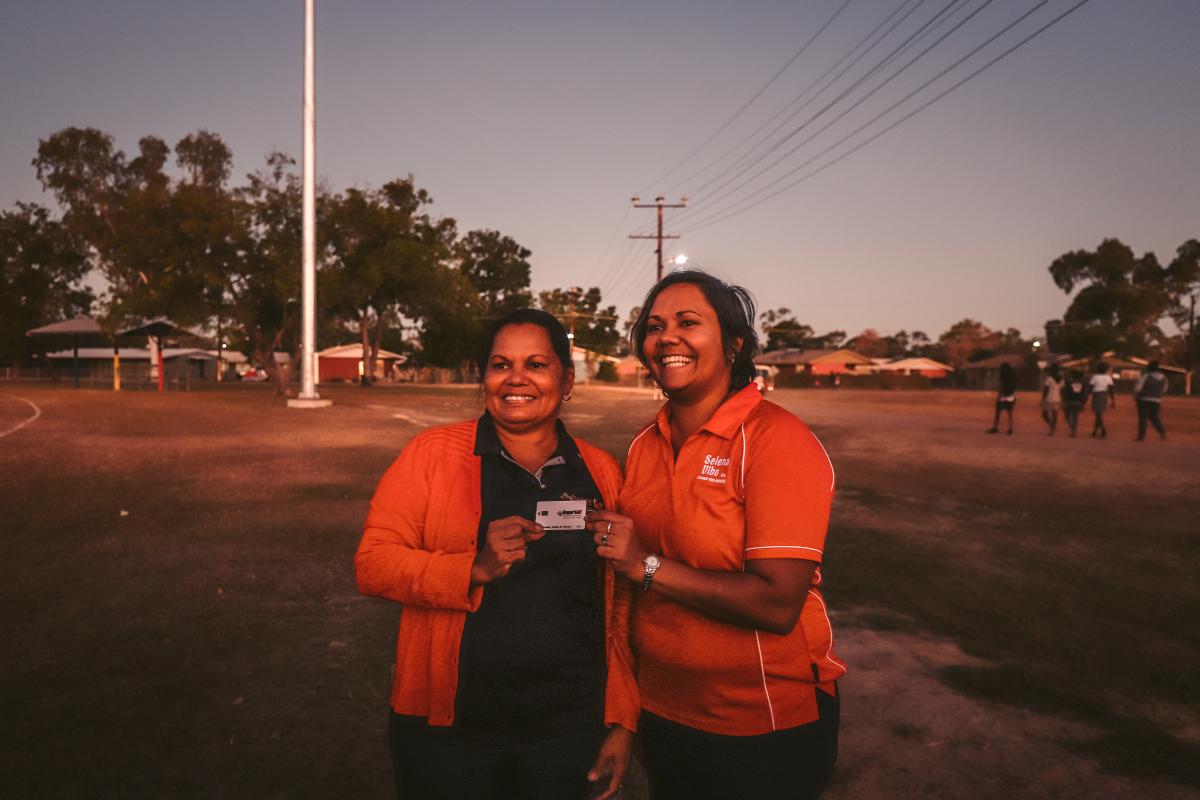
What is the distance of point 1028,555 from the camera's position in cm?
691

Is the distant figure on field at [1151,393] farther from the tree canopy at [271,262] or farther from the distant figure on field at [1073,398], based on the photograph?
the tree canopy at [271,262]

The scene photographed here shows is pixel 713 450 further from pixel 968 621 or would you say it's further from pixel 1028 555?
pixel 1028 555

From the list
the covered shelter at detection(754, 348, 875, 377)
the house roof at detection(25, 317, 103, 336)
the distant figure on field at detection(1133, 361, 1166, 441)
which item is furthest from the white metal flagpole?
the covered shelter at detection(754, 348, 875, 377)

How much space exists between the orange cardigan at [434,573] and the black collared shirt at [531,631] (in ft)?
0.13

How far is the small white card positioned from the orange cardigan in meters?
0.24

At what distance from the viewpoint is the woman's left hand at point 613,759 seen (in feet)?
6.76

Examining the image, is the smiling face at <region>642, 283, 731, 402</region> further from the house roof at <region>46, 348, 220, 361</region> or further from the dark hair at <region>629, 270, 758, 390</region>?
the house roof at <region>46, 348, 220, 361</region>

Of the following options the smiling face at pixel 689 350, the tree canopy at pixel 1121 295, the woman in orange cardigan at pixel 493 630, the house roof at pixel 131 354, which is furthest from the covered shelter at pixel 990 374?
the house roof at pixel 131 354

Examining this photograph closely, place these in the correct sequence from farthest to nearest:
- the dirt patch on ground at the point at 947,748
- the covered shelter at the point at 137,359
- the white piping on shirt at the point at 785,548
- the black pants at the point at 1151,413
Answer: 1. the covered shelter at the point at 137,359
2. the black pants at the point at 1151,413
3. the dirt patch on ground at the point at 947,748
4. the white piping on shirt at the point at 785,548

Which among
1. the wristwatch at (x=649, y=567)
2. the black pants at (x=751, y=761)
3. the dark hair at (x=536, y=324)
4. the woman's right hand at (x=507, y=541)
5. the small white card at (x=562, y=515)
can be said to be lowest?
the black pants at (x=751, y=761)

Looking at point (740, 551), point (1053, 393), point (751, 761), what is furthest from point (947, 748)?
point (1053, 393)

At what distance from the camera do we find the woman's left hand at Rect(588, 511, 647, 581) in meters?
1.74

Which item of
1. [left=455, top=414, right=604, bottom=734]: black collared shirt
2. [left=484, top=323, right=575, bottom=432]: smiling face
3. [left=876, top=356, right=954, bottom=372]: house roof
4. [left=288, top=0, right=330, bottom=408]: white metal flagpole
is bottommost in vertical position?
[left=455, top=414, right=604, bottom=734]: black collared shirt

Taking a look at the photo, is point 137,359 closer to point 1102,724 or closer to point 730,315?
point 730,315
